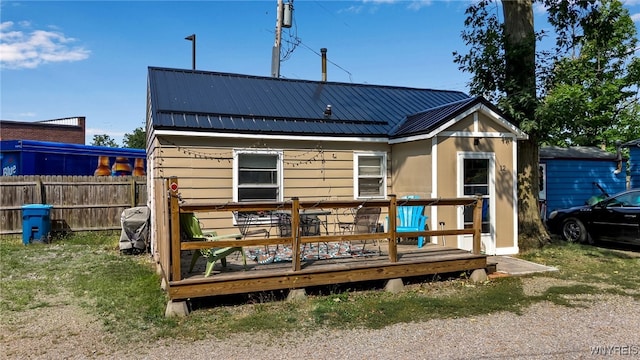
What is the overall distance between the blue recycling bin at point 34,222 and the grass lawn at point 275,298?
2.13m

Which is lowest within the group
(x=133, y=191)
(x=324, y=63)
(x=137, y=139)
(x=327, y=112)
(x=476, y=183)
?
(x=133, y=191)

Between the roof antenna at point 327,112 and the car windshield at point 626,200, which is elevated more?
the roof antenna at point 327,112

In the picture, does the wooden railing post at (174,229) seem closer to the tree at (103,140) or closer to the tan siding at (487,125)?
the tan siding at (487,125)

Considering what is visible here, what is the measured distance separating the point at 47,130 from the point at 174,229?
3270 centimetres

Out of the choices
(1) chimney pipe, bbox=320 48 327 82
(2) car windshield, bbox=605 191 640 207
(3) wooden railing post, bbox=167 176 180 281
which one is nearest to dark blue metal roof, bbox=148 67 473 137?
(3) wooden railing post, bbox=167 176 180 281

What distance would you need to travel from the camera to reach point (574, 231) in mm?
10305

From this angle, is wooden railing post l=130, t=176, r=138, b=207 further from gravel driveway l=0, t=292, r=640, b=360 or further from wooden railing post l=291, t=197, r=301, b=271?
wooden railing post l=291, t=197, r=301, b=271

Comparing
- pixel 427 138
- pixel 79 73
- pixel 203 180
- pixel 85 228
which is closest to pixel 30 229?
pixel 85 228

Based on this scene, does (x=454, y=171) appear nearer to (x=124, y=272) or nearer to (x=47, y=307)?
(x=124, y=272)

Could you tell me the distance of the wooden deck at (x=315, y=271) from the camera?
518 centimetres

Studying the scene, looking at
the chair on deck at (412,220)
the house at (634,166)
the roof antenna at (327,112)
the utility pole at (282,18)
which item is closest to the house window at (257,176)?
the roof antenna at (327,112)

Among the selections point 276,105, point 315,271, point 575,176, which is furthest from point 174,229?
point 575,176

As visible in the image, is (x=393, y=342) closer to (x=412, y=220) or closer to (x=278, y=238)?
(x=278, y=238)

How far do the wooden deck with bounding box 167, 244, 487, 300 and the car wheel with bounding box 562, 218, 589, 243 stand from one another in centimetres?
465
